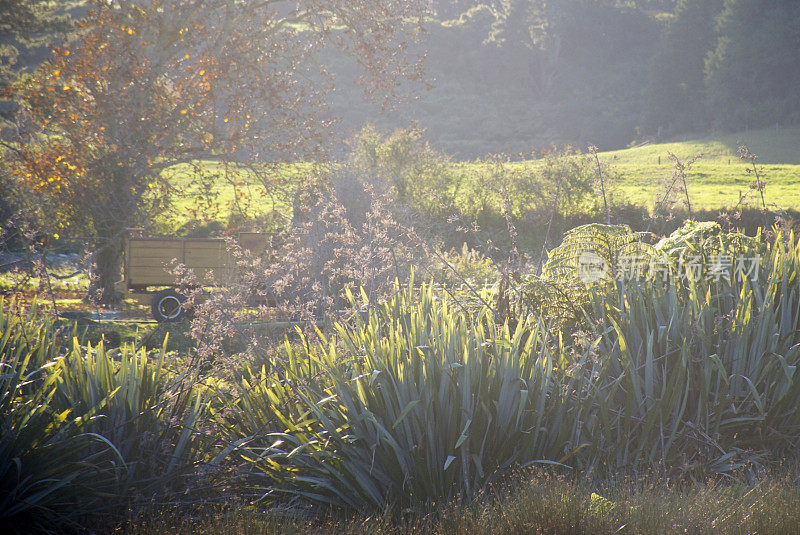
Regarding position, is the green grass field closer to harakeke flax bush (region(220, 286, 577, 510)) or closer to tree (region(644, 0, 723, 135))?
tree (region(644, 0, 723, 135))

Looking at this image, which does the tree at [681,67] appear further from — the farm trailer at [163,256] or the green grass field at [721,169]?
the farm trailer at [163,256]

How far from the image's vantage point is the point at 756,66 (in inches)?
1720

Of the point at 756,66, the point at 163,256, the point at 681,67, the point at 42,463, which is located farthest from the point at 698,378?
the point at 681,67

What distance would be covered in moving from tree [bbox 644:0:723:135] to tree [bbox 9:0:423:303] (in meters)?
41.8

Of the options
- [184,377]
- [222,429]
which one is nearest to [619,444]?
[222,429]

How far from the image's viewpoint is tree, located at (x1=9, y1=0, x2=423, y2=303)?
11.4 m

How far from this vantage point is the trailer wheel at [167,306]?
1034 cm

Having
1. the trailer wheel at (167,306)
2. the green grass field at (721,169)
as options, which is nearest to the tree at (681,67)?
the green grass field at (721,169)

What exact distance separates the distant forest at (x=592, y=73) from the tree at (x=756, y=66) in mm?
69

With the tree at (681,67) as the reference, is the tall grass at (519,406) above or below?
below

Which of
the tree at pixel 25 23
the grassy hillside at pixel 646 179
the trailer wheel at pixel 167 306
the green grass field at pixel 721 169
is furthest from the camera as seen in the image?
the green grass field at pixel 721 169

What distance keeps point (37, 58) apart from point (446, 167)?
91.0 feet

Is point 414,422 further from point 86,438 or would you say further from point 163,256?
point 163,256

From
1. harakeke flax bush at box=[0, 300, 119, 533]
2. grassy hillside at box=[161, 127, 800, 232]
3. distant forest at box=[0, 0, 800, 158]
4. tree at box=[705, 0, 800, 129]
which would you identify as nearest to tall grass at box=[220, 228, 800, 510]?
harakeke flax bush at box=[0, 300, 119, 533]
